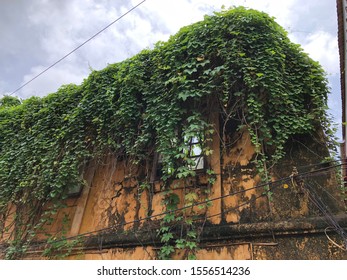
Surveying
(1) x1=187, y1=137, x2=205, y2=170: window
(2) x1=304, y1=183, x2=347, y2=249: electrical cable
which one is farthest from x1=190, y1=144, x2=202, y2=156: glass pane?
(2) x1=304, y1=183, x2=347, y2=249: electrical cable

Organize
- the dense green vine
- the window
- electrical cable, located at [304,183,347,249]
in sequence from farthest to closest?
1. the window
2. the dense green vine
3. electrical cable, located at [304,183,347,249]

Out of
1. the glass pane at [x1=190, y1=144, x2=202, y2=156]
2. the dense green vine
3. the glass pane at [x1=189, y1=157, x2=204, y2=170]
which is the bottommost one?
the glass pane at [x1=189, y1=157, x2=204, y2=170]

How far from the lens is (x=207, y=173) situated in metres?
4.86

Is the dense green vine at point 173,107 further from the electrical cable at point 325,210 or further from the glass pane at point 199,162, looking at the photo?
the electrical cable at point 325,210

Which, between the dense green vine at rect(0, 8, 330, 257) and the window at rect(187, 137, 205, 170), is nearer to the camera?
the dense green vine at rect(0, 8, 330, 257)

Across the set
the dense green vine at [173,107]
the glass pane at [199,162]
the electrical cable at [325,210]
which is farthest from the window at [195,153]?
the electrical cable at [325,210]

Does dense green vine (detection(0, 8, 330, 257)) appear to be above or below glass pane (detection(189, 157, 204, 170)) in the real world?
above

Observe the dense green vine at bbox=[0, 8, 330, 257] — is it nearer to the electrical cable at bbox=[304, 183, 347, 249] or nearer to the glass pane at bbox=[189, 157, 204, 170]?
the glass pane at bbox=[189, 157, 204, 170]

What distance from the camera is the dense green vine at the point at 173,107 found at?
462 cm

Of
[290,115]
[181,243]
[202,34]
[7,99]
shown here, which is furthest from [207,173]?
[7,99]

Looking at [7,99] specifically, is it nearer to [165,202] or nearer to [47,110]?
[47,110]

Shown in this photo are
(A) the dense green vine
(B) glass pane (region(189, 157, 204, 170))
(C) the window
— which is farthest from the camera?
(B) glass pane (region(189, 157, 204, 170))

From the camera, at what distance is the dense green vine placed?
15.1 ft

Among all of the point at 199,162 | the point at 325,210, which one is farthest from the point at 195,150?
the point at 325,210
